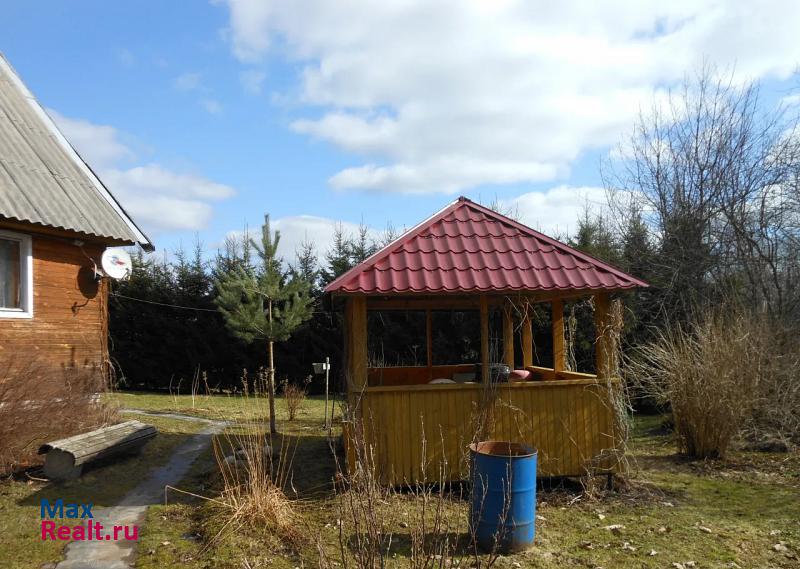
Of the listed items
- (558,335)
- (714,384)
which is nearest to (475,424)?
(558,335)

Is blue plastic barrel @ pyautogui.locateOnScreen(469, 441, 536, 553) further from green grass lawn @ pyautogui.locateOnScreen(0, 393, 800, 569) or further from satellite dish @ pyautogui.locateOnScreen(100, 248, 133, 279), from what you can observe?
satellite dish @ pyautogui.locateOnScreen(100, 248, 133, 279)

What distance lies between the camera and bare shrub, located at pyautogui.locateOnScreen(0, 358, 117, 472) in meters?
7.21

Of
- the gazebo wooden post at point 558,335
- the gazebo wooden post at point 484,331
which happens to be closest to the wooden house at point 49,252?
the gazebo wooden post at point 484,331

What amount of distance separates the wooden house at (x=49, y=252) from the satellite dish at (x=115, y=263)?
19 centimetres

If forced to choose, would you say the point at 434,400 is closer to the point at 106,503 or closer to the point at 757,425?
the point at 106,503

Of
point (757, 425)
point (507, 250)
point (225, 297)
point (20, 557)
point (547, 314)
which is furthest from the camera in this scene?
point (547, 314)

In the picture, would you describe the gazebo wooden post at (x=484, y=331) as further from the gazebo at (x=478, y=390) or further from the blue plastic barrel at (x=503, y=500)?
the blue plastic barrel at (x=503, y=500)

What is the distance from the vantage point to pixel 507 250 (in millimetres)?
7703

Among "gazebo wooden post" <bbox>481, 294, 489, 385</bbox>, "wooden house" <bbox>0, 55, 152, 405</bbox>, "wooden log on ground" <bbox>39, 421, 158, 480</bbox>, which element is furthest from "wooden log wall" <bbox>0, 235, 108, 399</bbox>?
"gazebo wooden post" <bbox>481, 294, 489, 385</bbox>

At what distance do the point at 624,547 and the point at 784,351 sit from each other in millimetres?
6763

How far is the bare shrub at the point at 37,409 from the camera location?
7.21m

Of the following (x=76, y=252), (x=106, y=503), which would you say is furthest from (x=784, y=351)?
(x=76, y=252)

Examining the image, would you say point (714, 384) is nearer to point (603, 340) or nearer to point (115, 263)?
point (603, 340)

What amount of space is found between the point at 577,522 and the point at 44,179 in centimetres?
956
